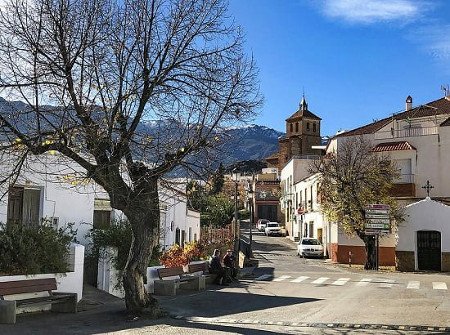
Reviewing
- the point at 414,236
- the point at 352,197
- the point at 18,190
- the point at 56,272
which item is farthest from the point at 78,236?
the point at 414,236

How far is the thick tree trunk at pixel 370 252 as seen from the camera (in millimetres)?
34219

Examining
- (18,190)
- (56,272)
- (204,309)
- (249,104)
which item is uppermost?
(249,104)

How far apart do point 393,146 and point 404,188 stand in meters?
2.89

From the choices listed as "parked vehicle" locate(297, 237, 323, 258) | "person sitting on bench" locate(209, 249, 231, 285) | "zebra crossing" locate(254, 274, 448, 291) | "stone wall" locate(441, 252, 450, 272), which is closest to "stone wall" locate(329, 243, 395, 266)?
"parked vehicle" locate(297, 237, 323, 258)

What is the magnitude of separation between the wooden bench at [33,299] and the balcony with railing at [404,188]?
91.0ft

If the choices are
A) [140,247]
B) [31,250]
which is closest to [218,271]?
[140,247]

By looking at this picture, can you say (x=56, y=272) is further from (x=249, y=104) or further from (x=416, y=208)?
(x=416, y=208)

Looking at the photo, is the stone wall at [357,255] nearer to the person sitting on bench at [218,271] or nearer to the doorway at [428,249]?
the doorway at [428,249]

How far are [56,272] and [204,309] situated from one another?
12.7ft

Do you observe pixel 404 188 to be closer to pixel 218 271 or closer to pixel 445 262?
pixel 445 262

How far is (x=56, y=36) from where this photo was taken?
12.1 meters

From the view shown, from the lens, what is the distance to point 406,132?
42219 millimetres

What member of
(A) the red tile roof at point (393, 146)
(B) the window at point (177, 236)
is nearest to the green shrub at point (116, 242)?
(B) the window at point (177, 236)

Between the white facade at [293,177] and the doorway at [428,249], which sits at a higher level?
the white facade at [293,177]
